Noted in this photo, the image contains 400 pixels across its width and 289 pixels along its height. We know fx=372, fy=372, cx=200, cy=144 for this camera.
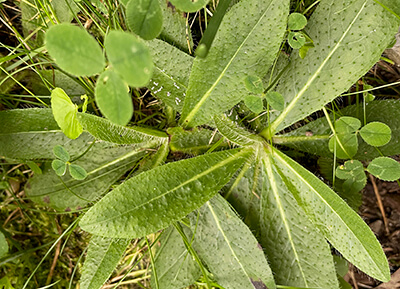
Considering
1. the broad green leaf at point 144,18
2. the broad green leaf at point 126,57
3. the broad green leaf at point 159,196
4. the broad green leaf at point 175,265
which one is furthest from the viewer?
the broad green leaf at point 175,265

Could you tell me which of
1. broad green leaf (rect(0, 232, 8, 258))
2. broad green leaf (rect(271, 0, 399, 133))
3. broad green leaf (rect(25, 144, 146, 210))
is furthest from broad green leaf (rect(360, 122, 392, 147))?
broad green leaf (rect(0, 232, 8, 258))

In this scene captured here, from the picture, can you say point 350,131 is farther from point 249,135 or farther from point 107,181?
point 107,181

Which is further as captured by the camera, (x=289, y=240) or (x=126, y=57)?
(x=289, y=240)

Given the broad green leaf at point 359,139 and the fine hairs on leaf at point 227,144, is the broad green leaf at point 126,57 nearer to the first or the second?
the fine hairs on leaf at point 227,144

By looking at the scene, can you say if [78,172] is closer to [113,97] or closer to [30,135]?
[30,135]

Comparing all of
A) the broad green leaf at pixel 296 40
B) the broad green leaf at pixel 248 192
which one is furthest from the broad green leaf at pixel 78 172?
the broad green leaf at pixel 296 40

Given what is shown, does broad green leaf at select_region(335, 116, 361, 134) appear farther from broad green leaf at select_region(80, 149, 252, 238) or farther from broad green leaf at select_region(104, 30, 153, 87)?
broad green leaf at select_region(104, 30, 153, 87)

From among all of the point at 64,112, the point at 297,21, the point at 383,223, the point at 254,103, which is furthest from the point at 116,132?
the point at 383,223
